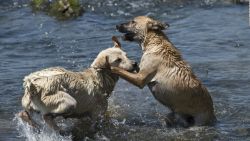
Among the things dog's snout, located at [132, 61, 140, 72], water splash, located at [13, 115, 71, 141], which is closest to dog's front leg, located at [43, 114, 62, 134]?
water splash, located at [13, 115, 71, 141]

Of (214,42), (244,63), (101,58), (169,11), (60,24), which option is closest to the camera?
(101,58)

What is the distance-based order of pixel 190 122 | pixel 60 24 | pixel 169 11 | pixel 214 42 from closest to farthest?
pixel 190 122 < pixel 214 42 < pixel 60 24 < pixel 169 11

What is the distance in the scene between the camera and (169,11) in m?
18.7

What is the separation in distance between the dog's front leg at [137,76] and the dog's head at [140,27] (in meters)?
0.68

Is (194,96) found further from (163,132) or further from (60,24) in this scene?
(60,24)

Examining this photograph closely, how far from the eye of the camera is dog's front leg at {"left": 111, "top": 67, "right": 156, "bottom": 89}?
9578 millimetres

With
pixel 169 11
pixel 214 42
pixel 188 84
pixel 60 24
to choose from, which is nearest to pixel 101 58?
pixel 188 84

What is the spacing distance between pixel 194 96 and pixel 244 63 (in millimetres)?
4030

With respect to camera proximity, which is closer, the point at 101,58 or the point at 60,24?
the point at 101,58

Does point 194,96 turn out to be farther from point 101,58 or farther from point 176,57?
point 101,58

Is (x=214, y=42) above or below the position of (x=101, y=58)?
below

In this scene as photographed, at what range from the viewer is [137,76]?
32.4 feet

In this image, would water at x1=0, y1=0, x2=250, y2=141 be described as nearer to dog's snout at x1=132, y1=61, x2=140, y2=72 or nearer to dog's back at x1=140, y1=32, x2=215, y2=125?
dog's back at x1=140, y1=32, x2=215, y2=125

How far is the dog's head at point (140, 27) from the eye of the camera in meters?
10.4
